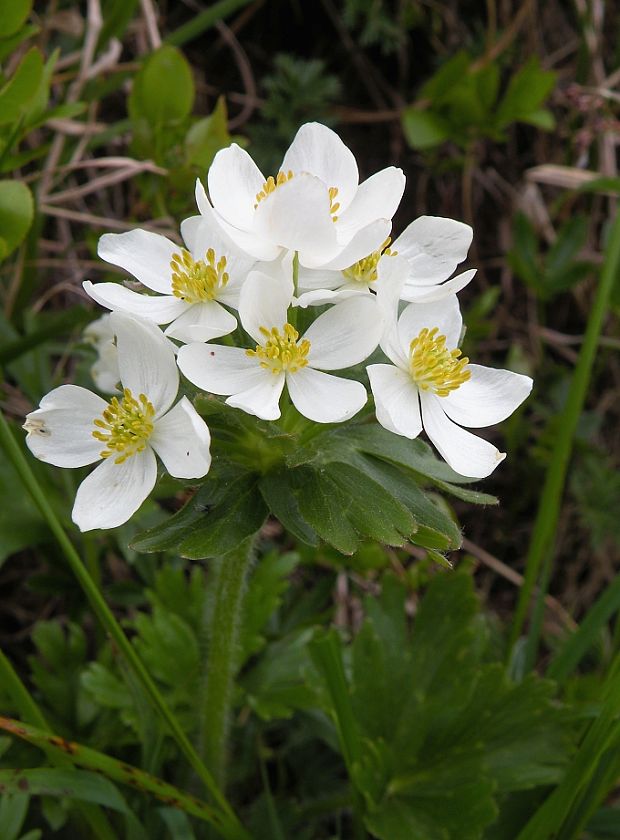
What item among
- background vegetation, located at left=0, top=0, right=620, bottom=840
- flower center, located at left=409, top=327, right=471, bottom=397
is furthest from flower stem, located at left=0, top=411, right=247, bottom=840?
flower center, located at left=409, top=327, right=471, bottom=397

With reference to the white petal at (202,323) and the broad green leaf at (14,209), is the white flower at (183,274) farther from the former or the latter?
the broad green leaf at (14,209)

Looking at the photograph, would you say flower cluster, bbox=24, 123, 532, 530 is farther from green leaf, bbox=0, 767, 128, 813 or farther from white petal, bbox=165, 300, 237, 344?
green leaf, bbox=0, 767, 128, 813

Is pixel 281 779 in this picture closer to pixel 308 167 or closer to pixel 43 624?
pixel 43 624

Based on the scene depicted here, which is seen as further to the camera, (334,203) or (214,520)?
(334,203)

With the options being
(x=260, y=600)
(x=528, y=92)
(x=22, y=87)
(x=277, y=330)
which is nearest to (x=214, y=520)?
(x=277, y=330)

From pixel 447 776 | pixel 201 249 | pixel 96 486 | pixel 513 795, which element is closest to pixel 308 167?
pixel 201 249

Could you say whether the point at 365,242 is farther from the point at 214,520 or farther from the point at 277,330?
the point at 214,520

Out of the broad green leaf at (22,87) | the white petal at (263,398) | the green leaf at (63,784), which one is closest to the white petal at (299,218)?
the white petal at (263,398)
